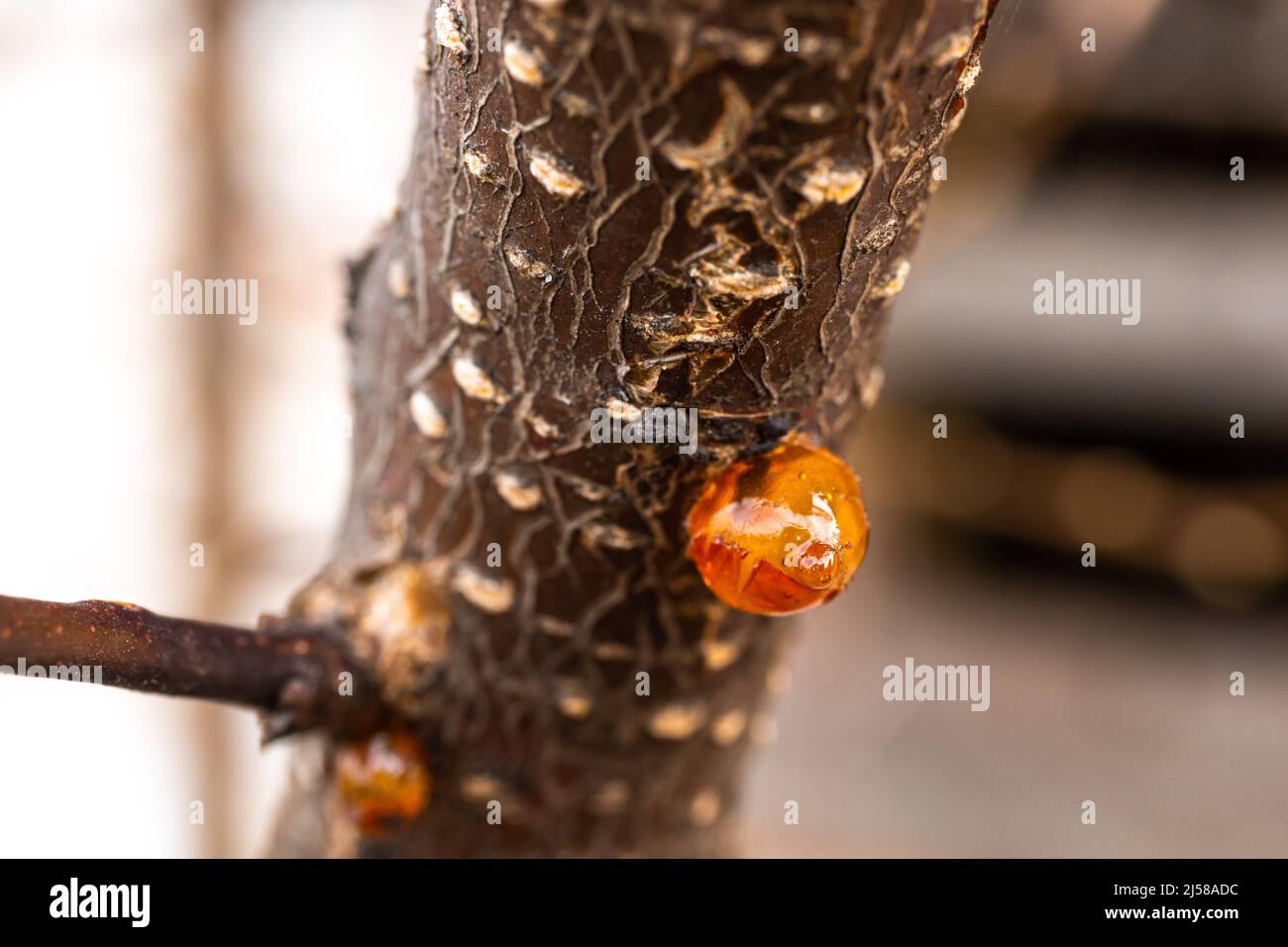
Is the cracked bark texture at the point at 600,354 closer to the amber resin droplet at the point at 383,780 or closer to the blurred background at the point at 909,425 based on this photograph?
the amber resin droplet at the point at 383,780

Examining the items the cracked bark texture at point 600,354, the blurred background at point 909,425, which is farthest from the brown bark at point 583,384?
the blurred background at point 909,425

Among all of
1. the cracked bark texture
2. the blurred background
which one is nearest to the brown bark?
the cracked bark texture

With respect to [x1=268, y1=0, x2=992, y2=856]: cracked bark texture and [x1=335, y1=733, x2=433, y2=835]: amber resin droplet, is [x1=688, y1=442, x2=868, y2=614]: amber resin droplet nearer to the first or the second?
[x1=268, y1=0, x2=992, y2=856]: cracked bark texture

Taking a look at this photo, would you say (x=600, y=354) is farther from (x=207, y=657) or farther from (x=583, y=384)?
(x=207, y=657)

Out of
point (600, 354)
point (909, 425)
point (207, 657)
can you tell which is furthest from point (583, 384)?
point (909, 425)

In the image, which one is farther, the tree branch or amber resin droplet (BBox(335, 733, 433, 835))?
amber resin droplet (BBox(335, 733, 433, 835))
